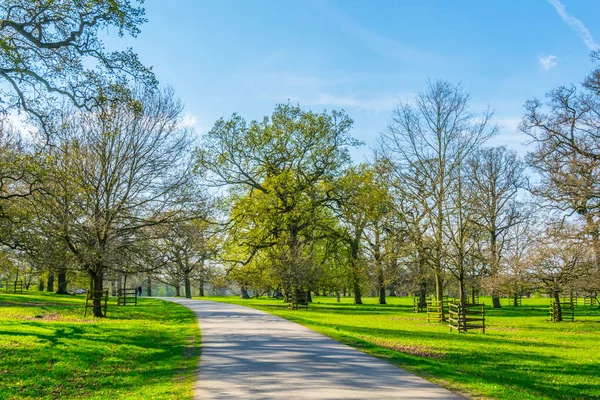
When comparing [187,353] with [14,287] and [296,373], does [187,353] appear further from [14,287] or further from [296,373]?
[14,287]

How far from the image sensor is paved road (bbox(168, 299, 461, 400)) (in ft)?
25.5

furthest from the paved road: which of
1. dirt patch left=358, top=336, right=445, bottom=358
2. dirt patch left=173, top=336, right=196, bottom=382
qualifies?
dirt patch left=358, top=336, right=445, bottom=358

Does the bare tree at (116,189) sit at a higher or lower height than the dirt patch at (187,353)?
higher

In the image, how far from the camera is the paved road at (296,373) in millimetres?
7781

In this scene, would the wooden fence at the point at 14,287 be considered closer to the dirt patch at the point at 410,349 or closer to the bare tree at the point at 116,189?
the bare tree at the point at 116,189

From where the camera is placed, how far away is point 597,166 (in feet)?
66.3

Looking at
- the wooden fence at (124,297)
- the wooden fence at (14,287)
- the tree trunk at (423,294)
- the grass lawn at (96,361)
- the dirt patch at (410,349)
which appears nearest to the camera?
the grass lawn at (96,361)

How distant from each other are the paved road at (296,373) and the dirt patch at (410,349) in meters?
1.62

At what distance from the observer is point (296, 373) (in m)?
9.34

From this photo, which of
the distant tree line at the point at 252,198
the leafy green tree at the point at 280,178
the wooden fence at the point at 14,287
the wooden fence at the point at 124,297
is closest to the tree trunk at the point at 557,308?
the distant tree line at the point at 252,198

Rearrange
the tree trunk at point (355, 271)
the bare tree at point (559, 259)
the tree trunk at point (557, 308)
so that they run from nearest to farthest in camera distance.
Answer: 1. the bare tree at point (559, 259)
2. the tree trunk at point (557, 308)
3. the tree trunk at point (355, 271)

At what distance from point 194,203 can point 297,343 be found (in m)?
12.8

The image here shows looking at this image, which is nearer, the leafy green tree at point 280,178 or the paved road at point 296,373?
the paved road at point 296,373

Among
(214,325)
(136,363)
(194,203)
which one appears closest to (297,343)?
(136,363)
